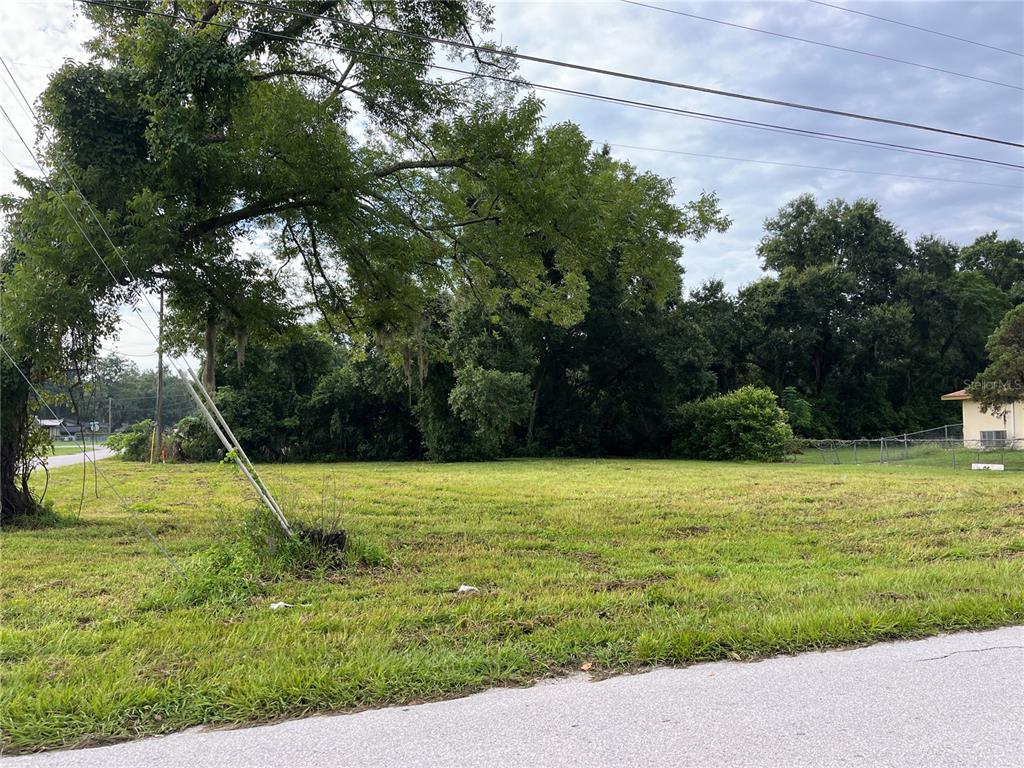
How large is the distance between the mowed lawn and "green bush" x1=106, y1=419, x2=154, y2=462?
20.8 metres

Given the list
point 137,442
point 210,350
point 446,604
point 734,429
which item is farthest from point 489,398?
point 446,604

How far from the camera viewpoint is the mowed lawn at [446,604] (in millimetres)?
3510

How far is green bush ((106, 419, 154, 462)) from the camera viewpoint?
94.0 feet

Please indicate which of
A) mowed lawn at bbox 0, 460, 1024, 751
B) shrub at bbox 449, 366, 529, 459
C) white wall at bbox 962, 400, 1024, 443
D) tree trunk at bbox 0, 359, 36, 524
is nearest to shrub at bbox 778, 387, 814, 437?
white wall at bbox 962, 400, 1024, 443

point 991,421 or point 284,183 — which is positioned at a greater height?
point 284,183

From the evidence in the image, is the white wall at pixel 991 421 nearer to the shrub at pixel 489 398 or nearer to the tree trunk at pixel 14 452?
the shrub at pixel 489 398

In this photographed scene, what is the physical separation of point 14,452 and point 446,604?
726cm

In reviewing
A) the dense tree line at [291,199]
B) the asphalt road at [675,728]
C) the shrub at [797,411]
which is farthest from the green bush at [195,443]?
the shrub at [797,411]

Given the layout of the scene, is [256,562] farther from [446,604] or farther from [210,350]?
[210,350]

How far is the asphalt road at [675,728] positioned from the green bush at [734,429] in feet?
88.1

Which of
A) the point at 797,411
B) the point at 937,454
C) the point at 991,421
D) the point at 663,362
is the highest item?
the point at 663,362

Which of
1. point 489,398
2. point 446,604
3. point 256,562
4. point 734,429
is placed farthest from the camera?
point 734,429

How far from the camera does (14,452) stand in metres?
8.88

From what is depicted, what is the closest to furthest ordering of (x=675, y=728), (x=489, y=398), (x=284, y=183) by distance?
(x=675, y=728) < (x=284, y=183) < (x=489, y=398)
